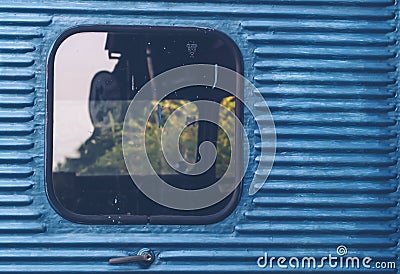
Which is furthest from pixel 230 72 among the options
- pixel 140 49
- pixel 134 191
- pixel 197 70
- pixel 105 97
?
pixel 105 97

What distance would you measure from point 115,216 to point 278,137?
598 millimetres

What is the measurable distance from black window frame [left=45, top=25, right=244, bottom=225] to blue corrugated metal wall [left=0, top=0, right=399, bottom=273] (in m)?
0.02

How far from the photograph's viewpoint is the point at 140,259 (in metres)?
2.77

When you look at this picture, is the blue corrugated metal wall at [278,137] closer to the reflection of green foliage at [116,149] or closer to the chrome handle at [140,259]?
the chrome handle at [140,259]

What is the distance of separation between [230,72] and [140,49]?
38 centimetres

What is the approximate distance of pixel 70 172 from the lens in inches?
169

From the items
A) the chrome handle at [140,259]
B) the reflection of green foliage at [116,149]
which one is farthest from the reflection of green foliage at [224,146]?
the chrome handle at [140,259]

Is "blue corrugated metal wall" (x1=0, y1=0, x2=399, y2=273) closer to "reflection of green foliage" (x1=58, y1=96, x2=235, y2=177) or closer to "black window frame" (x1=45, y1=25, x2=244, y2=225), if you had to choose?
"black window frame" (x1=45, y1=25, x2=244, y2=225)

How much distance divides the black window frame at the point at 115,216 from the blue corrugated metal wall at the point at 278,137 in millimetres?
19

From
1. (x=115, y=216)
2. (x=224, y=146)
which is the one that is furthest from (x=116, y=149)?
(x=115, y=216)

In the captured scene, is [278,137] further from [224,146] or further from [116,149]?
[116,149]

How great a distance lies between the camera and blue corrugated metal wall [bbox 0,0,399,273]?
9.13ft

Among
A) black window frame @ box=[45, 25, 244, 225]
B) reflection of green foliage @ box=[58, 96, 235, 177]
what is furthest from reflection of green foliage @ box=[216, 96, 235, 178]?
black window frame @ box=[45, 25, 244, 225]

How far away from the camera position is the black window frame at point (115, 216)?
280cm
